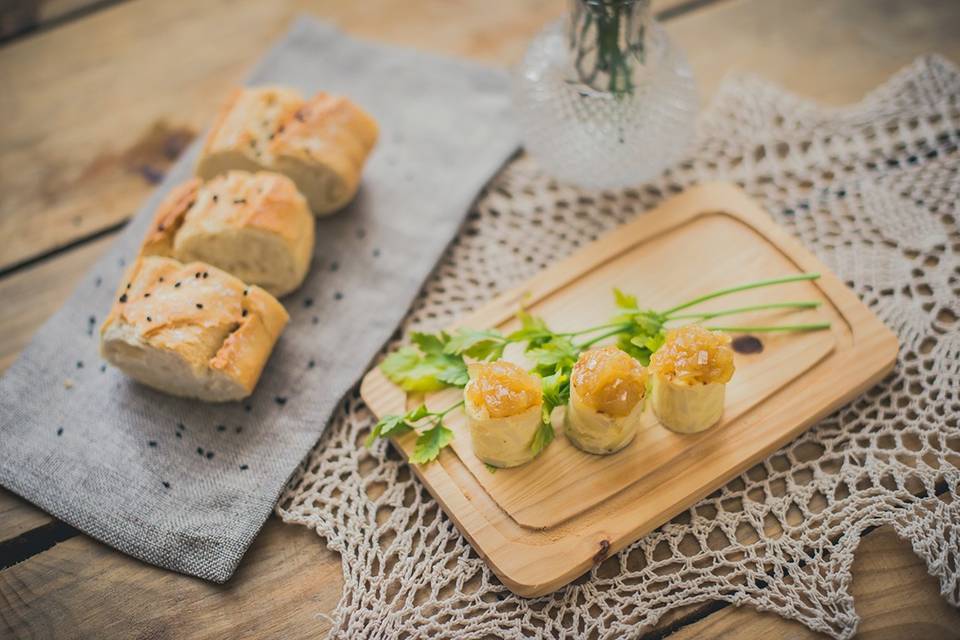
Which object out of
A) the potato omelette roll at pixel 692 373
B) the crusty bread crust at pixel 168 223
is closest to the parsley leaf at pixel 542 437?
the potato omelette roll at pixel 692 373

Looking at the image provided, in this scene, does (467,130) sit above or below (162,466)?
above

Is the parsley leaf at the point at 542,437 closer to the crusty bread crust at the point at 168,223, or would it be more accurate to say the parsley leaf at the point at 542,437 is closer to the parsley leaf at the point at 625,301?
the parsley leaf at the point at 625,301

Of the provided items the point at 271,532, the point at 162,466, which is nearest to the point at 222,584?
the point at 271,532

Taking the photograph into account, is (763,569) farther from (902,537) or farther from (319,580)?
(319,580)

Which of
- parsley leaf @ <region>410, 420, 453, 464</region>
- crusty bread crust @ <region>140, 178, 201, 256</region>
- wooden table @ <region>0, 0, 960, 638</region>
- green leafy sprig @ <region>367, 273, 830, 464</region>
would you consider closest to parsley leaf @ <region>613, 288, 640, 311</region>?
green leafy sprig @ <region>367, 273, 830, 464</region>

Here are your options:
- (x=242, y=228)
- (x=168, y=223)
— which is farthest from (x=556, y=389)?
(x=168, y=223)

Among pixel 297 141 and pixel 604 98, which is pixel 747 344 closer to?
pixel 604 98
